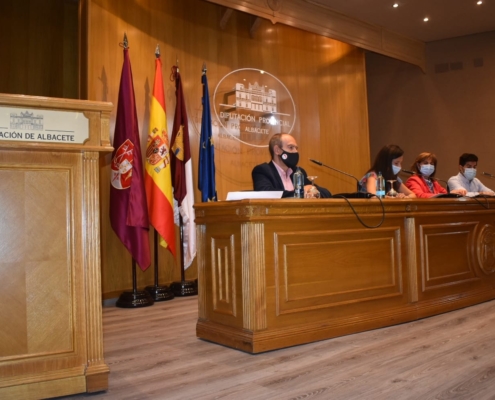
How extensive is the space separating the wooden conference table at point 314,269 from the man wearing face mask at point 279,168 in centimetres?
62

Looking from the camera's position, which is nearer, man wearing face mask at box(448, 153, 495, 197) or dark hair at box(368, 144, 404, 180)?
dark hair at box(368, 144, 404, 180)

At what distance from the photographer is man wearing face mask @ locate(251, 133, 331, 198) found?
334 centimetres

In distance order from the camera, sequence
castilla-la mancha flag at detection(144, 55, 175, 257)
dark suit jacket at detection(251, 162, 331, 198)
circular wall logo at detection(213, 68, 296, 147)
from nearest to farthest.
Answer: dark suit jacket at detection(251, 162, 331, 198) < castilla-la mancha flag at detection(144, 55, 175, 257) < circular wall logo at detection(213, 68, 296, 147)

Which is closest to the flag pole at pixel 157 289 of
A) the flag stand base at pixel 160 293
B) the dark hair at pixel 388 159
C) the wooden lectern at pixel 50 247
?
the flag stand base at pixel 160 293

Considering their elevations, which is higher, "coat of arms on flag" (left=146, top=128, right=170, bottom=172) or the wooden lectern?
"coat of arms on flag" (left=146, top=128, right=170, bottom=172)

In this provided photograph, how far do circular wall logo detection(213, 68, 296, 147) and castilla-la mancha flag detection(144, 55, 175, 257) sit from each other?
0.93 metres

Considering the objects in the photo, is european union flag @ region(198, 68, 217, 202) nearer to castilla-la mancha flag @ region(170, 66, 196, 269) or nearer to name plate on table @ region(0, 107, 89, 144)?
castilla-la mancha flag @ region(170, 66, 196, 269)

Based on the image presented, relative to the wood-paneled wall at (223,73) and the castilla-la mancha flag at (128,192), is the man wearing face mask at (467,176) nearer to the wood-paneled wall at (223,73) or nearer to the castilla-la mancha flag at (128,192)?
the wood-paneled wall at (223,73)

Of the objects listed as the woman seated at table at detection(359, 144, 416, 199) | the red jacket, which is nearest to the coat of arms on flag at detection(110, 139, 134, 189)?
the woman seated at table at detection(359, 144, 416, 199)

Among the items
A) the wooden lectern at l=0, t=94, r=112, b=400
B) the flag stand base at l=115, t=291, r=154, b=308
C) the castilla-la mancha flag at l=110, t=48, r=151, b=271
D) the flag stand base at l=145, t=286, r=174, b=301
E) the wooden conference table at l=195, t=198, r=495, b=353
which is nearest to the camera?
the wooden lectern at l=0, t=94, r=112, b=400

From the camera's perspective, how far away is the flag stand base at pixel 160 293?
4328 millimetres

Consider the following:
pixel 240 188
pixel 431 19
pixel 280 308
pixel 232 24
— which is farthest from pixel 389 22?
pixel 280 308

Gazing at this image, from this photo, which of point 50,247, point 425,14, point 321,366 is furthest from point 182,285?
point 425,14

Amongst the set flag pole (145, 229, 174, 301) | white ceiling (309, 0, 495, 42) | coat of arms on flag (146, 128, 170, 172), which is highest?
white ceiling (309, 0, 495, 42)
